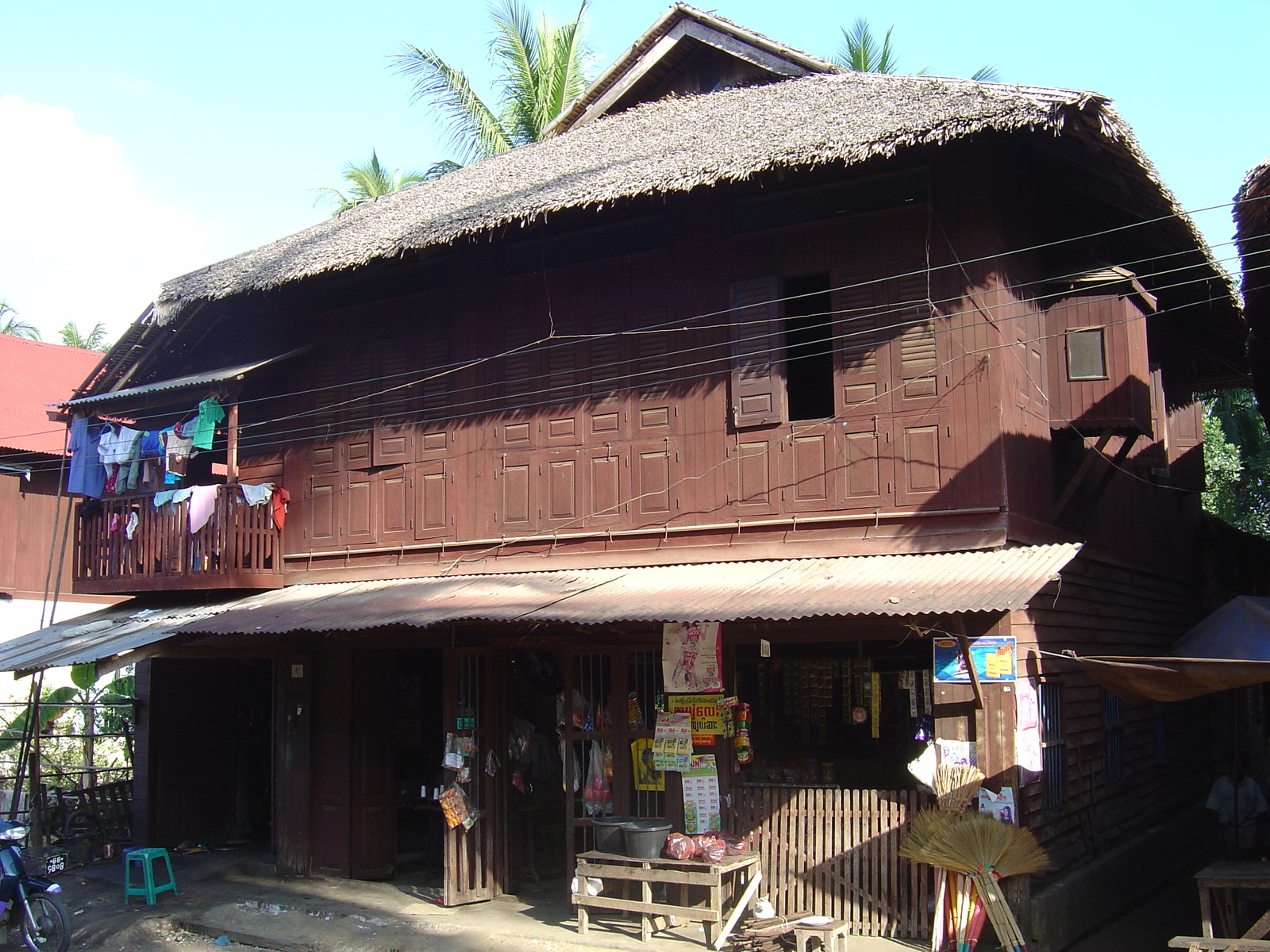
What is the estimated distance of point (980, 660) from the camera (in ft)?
28.1

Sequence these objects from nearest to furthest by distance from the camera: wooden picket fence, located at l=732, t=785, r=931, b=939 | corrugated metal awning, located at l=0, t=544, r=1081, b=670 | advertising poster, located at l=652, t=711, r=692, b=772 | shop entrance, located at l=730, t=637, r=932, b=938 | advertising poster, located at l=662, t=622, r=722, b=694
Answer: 1. corrugated metal awning, located at l=0, t=544, r=1081, b=670
2. wooden picket fence, located at l=732, t=785, r=931, b=939
3. shop entrance, located at l=730, t=637, r=932, b=938
4. advertising poster, located at l=662, t=622, r=722, b=694
5. advertising poster, located at l=652, t=711, r=692, b=772

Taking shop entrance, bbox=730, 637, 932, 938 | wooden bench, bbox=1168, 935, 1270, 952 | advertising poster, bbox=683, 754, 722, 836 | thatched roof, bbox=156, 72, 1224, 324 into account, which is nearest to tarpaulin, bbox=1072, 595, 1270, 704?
wooden bench, bbox=1168, 935, 1270, 952

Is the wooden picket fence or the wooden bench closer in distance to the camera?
the wooden bench

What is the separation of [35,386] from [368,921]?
1585 cm

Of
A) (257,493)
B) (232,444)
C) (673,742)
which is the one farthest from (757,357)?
(232,444)

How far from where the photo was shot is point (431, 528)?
39.5 ft

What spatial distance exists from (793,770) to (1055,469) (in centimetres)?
377

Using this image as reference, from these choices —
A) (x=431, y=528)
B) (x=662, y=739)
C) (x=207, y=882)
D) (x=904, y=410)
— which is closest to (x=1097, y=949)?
(x=662, y=739)

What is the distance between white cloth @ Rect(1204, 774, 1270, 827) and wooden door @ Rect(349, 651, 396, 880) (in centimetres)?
886

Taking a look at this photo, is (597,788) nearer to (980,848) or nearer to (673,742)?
(673,742)

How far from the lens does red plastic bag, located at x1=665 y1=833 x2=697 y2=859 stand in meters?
8.98

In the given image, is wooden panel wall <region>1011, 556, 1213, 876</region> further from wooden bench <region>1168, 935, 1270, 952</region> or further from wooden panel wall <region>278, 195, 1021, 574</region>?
wooden panel wall <region>278, 195, 1021, 574</region>

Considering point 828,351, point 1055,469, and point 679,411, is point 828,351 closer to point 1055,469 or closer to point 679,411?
point 679,411

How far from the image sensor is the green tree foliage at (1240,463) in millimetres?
21984
